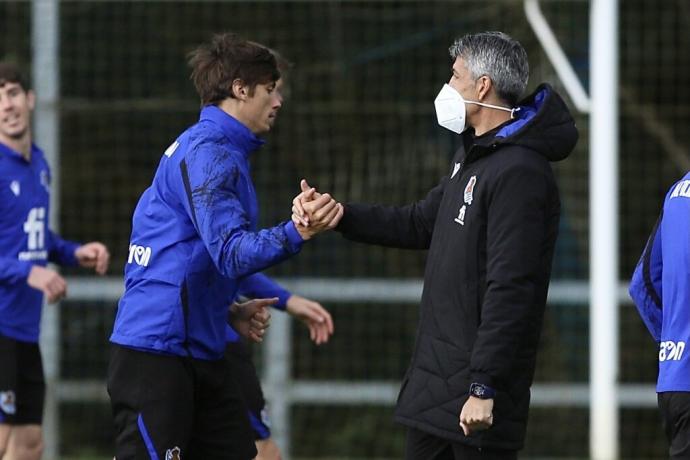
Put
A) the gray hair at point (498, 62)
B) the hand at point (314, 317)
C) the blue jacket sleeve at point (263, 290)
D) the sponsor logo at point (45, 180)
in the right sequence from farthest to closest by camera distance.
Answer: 1. the sponsor logo at point (45, 180)
2. the blue jacket sleeve at point (263, 290)
3. the hand at point (314, 317)
4. the gray hair at point (498, 62)

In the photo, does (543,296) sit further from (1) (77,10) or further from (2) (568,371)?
(1) (77,10)

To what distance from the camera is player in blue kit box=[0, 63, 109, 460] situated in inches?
265

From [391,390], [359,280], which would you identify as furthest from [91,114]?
[391,390]

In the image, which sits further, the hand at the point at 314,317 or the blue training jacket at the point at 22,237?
the blue training jacket at the point at 22,237

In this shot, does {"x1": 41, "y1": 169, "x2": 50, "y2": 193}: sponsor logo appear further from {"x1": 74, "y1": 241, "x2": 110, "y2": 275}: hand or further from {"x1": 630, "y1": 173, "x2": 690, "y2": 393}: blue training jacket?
{"x1": 630, "y1": 173, "x2": 690, "y2": 393}: blue training jacket

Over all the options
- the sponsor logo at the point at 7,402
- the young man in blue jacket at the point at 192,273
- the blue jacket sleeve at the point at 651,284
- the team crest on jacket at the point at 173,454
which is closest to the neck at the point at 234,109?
the young man in blue jacket at the point at 192,273

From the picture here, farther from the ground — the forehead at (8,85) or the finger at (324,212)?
the forehead at (8,85)

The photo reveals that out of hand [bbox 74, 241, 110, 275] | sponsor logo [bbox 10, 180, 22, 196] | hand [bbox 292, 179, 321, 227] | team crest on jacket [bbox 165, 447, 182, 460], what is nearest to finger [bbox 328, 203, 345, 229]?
hand [bbox 292, 179, 321, 227]

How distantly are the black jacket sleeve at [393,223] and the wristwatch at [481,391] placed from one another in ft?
3.02

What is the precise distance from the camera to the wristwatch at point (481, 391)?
4.50 meters

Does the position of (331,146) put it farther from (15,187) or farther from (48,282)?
(48,282)

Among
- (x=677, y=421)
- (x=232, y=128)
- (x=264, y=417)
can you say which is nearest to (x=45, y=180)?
(x=264, y=417)

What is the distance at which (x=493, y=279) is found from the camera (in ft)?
14.9

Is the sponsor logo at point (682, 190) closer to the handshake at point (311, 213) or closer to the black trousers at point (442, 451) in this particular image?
the black trousers at point (442, 451)
